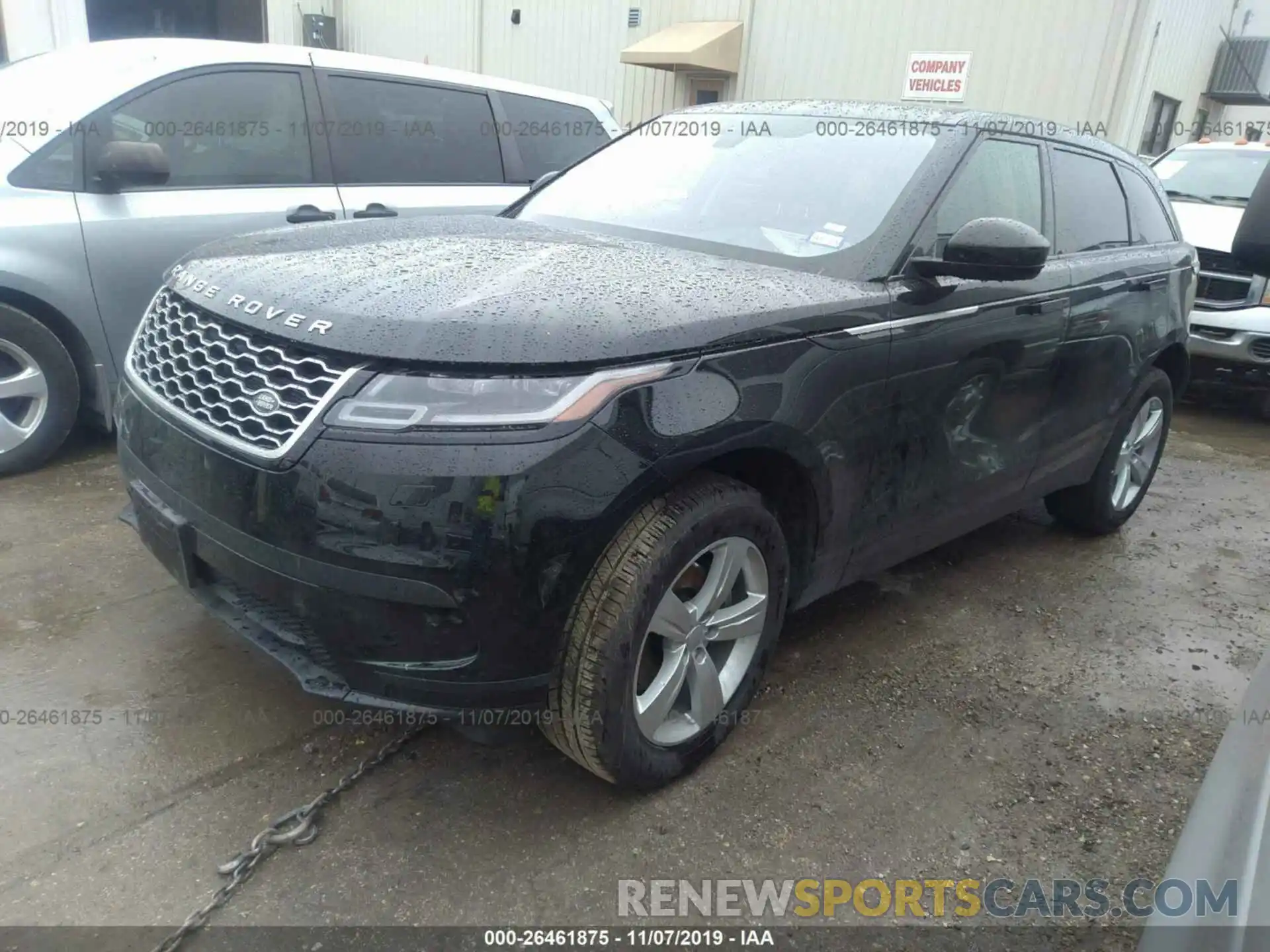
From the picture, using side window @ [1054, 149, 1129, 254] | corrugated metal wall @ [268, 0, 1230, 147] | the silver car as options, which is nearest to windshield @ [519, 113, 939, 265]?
side window @ [1054, 149, 1129, 254]

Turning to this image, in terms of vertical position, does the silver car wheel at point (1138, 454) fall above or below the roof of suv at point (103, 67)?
→ below

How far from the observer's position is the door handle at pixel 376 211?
14.7 ft

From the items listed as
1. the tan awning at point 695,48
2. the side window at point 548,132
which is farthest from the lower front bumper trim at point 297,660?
the tan awning at point 695,48

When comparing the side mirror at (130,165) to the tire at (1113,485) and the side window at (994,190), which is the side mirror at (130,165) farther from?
the tire at (1113,485)

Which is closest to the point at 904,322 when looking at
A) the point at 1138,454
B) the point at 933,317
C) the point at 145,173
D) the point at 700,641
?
the point at 933,317

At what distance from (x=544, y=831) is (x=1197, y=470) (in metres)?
5.13

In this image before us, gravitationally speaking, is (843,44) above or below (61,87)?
above

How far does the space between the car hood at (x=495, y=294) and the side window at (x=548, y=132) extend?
284cm

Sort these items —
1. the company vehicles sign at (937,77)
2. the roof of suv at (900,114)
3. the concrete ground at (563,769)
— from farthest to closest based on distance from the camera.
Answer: the company vehicles sign at (937,77) → the roof of suv at (900,114) → the concrete ground at (563,769)

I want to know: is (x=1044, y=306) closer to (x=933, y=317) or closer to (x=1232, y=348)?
(x=933, y=317)

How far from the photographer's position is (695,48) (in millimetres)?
14469

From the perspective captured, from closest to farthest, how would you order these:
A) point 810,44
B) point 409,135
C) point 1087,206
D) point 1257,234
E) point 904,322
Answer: point 1257,234 → point 904,322 → point 1087,206 → point 409,135 → point 810,44

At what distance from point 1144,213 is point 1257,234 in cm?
213

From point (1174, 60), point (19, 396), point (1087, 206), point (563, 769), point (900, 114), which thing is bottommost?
point (563, 769)
